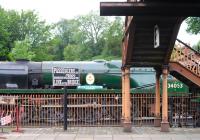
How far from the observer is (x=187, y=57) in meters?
20.3

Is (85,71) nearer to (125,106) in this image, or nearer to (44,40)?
(125,106)

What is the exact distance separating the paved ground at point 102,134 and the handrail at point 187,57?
8.60 feet

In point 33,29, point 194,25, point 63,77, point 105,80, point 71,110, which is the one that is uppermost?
point 33,29

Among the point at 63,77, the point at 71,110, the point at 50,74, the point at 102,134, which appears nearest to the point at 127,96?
the point at 102,134

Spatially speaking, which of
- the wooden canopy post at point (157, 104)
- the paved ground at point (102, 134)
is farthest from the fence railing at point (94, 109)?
the paved ground at point (102, 134)

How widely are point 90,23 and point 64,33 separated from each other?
482 inches

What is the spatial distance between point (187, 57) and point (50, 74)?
699 cm

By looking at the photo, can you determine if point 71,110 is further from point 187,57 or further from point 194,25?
point 194,25

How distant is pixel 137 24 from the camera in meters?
17.0

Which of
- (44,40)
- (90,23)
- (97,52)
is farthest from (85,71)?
(90,23)

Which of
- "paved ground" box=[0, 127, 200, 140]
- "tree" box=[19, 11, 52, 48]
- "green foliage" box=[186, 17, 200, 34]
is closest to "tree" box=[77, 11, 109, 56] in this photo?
"tree" box=[19, 11, 52, 48]

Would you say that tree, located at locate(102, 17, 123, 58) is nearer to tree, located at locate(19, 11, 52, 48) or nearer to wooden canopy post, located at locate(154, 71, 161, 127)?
tree, located at locate(19, 11, 52, 48)

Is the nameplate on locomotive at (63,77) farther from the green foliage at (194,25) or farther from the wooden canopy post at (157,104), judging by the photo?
the green foliage at (194,25)

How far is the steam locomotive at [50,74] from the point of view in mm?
23266
